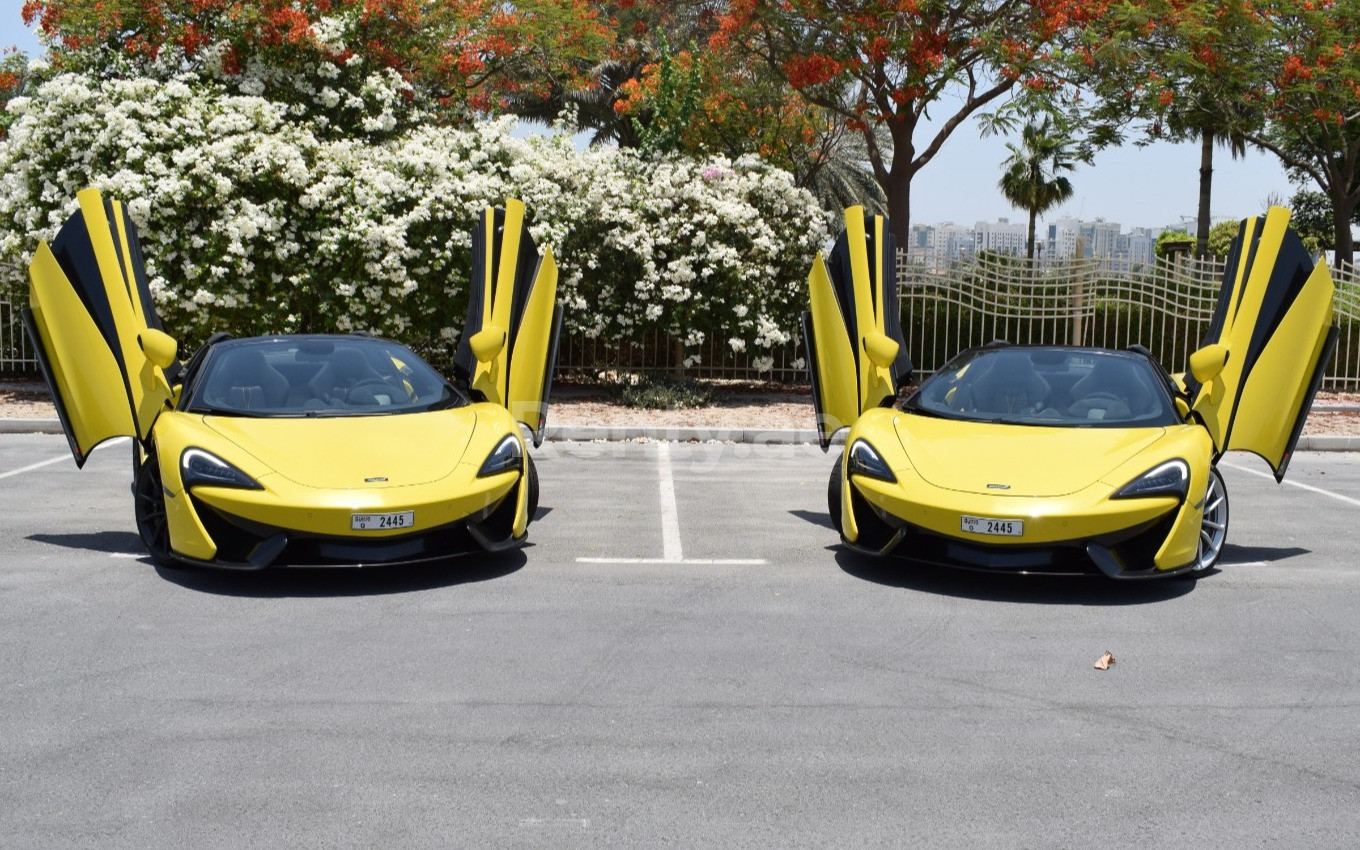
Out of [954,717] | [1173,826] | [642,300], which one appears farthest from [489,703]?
[642,300]

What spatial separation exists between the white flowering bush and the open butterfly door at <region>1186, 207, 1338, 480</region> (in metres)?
8.96

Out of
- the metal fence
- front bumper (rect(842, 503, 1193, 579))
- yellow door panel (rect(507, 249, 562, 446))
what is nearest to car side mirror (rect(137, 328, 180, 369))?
yellow door panel (rect(507, 249, 562, 446))

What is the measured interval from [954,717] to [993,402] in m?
3.39

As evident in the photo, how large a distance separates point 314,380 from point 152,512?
1169mm

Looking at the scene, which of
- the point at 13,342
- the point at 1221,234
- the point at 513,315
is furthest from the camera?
the point at 1221,234

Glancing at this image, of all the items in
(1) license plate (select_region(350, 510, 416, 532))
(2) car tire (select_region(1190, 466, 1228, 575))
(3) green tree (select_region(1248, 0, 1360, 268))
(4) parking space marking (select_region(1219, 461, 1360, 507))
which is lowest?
(4) parking space marking (select_region(1219, 461, 1360, 507))

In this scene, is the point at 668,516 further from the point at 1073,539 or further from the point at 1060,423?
the point at 1073,539

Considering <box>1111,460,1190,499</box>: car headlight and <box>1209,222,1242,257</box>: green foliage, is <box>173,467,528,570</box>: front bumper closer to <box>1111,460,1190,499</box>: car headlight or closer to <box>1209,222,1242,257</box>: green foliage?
<box>1111,460,1190,499</box>: car headlight

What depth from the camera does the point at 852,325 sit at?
8.59 m

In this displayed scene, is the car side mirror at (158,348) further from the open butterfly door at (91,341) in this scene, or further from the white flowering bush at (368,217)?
the white flowering bush at (368,217)

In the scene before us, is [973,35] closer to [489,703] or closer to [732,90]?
[732,90]

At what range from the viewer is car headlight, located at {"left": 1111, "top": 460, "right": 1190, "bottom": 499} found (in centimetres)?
650

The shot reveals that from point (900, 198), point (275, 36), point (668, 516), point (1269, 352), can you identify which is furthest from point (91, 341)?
point (900, 198)

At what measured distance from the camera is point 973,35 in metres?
18.5
